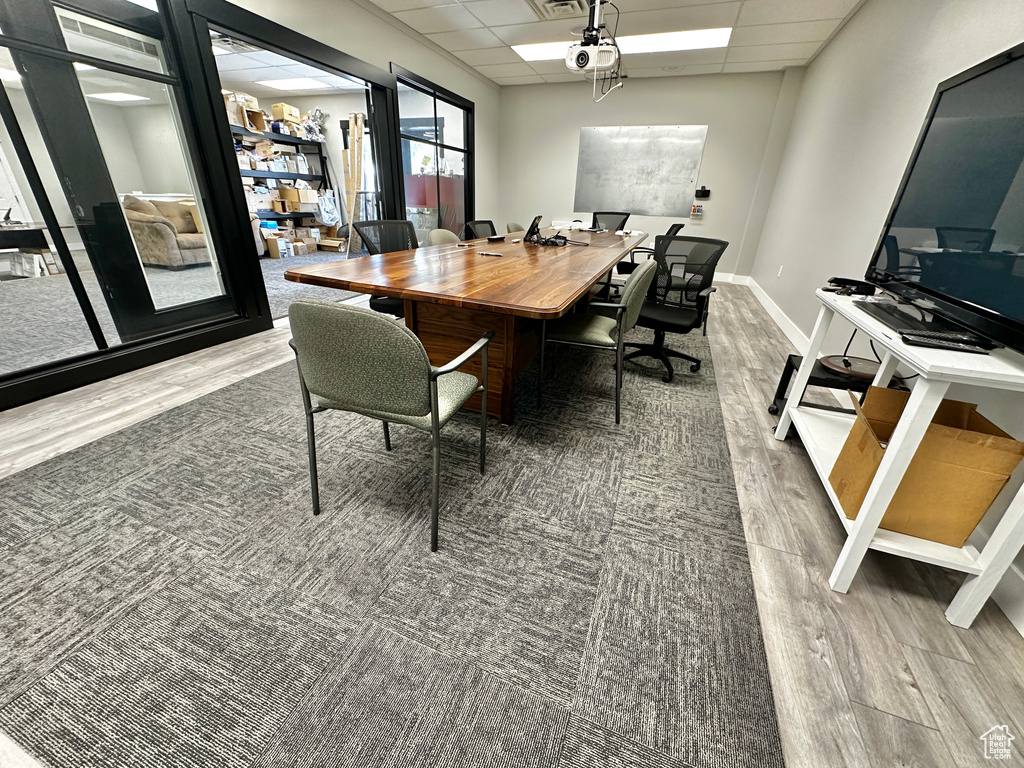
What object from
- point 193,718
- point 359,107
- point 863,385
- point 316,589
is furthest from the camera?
point 359,107

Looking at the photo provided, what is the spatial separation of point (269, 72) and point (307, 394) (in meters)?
6.61

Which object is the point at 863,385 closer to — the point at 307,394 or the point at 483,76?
the point at 307,394

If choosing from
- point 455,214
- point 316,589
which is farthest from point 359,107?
point 316,589

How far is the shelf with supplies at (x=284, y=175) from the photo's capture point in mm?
5879

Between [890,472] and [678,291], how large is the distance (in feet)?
6.26

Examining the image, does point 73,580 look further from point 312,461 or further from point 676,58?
point 676,58

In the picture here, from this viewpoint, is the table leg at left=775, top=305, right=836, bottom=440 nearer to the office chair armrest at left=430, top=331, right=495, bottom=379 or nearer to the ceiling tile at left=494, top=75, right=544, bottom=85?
the office chair armrest at left=430, top=331, right=495, bottom=379

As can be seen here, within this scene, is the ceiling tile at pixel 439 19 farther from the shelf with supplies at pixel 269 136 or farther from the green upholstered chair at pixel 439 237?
the shelf with supplies at pixel 269 136

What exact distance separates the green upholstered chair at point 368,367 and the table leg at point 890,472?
A: 1.20m

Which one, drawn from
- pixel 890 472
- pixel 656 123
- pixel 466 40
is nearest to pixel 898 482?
pixel 890 472

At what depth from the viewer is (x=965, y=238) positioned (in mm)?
1254

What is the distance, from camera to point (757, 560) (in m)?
1.35

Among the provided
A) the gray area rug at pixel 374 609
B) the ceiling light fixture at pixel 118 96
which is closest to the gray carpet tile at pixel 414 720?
the gray area rug at pixel 374 609

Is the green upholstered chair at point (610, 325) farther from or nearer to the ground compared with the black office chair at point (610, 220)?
nearer to the ground
